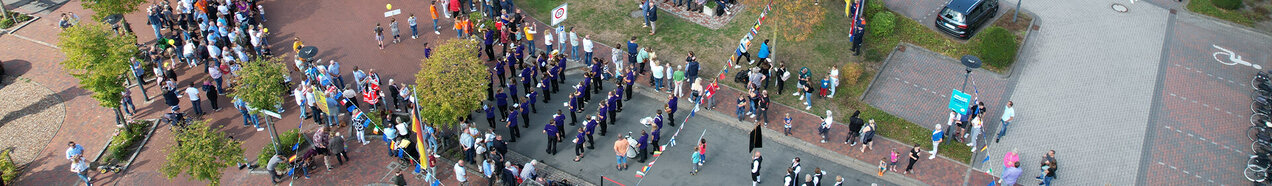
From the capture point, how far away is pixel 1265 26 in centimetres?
3162

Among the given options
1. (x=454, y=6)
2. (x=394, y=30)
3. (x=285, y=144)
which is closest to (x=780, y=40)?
(x=454, y=6)

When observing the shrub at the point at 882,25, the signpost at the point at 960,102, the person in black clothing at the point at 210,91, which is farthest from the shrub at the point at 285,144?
the shrub at the point at 882,25

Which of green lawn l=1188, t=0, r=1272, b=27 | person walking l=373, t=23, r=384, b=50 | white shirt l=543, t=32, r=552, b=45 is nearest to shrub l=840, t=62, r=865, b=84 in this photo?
white shirt l=543, t=32, r=552, b=45

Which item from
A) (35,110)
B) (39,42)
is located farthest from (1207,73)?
(39,42)

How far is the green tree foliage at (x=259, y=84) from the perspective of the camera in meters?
23.9

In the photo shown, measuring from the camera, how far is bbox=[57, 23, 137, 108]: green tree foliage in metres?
25.3

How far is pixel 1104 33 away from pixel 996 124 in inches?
313

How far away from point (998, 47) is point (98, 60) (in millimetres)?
25505

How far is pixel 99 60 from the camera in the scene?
84.0 ft

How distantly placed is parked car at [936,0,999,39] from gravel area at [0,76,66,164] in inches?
1060

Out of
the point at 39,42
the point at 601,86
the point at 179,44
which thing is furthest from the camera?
the point at 39,42

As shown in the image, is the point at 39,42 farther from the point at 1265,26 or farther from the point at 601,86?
the point at 1265,26

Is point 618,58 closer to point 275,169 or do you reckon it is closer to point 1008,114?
point 275,169

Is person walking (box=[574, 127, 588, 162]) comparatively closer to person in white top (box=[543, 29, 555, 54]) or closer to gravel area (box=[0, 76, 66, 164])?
person in white top (box=[543, 29, 555, 54])
